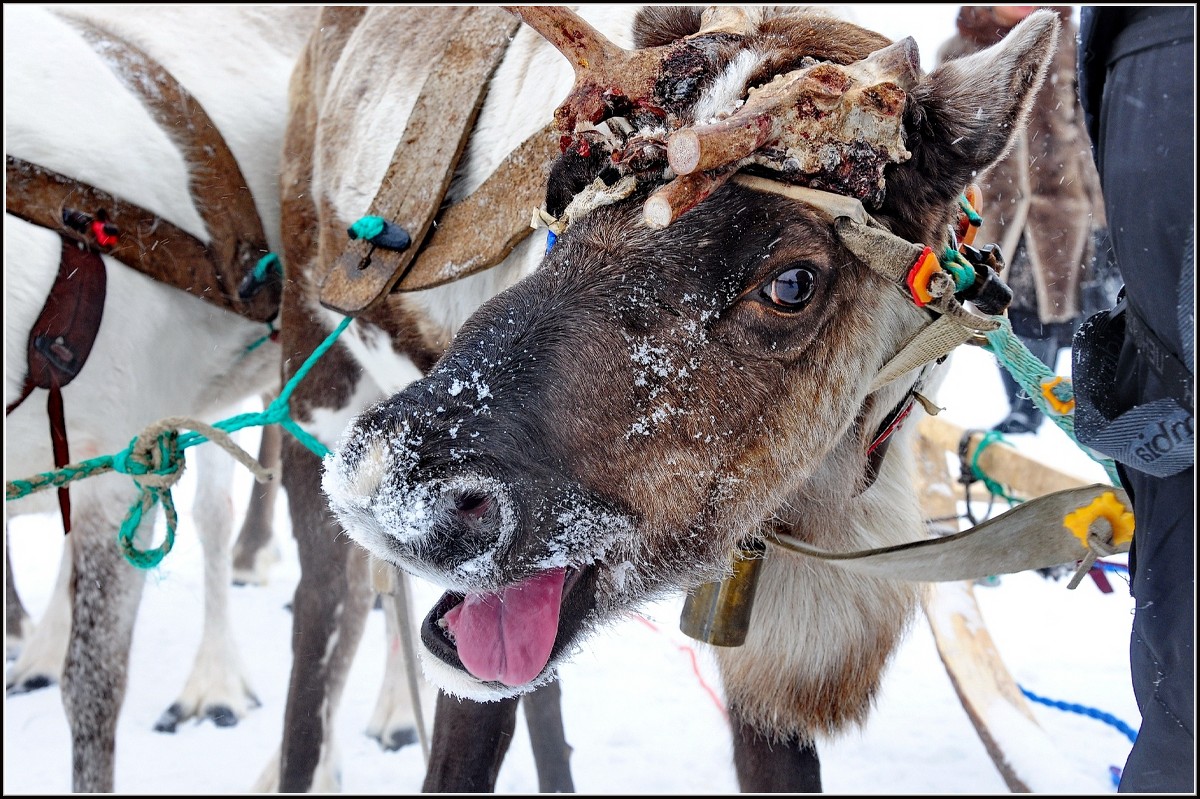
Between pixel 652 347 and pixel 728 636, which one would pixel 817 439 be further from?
pixel 728 636

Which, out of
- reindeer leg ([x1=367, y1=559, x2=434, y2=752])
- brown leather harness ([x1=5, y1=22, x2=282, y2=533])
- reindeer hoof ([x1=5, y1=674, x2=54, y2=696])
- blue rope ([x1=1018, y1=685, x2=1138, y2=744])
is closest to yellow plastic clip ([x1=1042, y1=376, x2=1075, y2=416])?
blue rope ([x1=1018, y1=685, x2=1138, y2=744])

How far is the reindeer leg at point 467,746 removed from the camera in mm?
2277

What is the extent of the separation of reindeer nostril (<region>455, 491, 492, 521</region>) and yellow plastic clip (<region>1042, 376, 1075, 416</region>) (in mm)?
1029

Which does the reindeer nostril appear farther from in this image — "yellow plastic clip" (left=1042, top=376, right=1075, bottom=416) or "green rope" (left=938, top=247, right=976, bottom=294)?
"yellow plastic clip" (left=1042, top=376, right=1075, bottom=416)

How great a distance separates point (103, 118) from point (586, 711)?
2.90 metres

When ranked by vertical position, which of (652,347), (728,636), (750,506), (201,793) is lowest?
(201,793)

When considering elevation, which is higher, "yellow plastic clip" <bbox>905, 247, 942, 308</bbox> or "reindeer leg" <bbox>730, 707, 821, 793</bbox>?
"yellow plastic clip" <bbox>905, 247, 942, 308</bbox>

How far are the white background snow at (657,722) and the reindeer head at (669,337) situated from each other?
1.63 meters

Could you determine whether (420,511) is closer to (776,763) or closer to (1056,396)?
(1056,396)

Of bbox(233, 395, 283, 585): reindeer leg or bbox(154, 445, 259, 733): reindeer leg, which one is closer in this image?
bbox(154, 445, 259, 733): reindeer leg

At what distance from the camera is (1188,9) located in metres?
1.08

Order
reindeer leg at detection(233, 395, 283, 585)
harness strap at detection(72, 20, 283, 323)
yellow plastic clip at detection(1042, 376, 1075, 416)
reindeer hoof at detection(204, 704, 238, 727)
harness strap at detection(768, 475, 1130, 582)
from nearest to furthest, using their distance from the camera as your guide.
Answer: harness strap at detection(768, 475, 1130, 582) < yellow plastic clip at detection(1042, 376, 1075, 416) < harness strap at detection(72, 20, 283, 323) < reindeer hoof at detection(204, 704, 238, 727) < reindeer leg at detection(233, 395, 283, 585)

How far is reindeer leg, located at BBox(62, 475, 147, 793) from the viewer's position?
3057 millimetres

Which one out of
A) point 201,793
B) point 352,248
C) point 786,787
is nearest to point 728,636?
point 786,787
